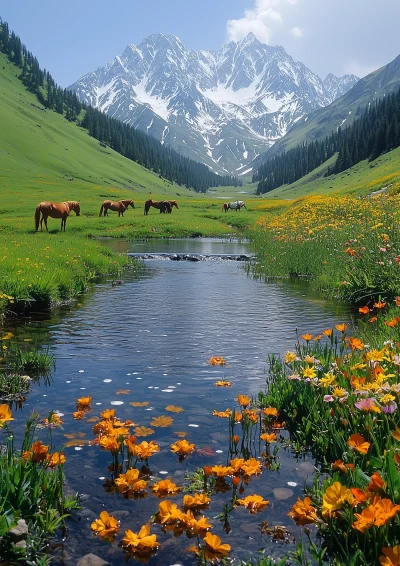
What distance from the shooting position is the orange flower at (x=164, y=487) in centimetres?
470

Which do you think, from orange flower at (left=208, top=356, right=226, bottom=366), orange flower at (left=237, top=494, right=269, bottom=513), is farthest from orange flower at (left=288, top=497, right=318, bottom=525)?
orange flower at (left=208, top=356, right=226, bottom=366)

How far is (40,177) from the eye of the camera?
405ft

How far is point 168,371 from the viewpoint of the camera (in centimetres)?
902

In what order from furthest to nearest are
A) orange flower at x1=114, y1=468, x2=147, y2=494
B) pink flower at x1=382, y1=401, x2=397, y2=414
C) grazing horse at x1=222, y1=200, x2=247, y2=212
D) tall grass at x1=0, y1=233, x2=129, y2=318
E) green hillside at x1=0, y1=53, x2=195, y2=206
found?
green hillside at x1=0, y1=53, x2=195, y2=206 → grazing horse at x1=222, y1=200, x2=247, y2=212 → tall grass at x1=0, y1=233, x2=129, y2=318 → orange flower at x1=114, y1=468, x2=147, y2=494 → pink flower at x1=382, y1=401, x2=397, y2=414

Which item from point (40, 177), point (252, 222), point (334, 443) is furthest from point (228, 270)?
point (40, 177)

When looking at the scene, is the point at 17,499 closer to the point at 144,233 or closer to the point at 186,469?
the point at 186,469

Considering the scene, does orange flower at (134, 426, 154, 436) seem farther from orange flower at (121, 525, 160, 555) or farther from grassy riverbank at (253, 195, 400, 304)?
grassy riverbank at (253, 195, 400, 304)

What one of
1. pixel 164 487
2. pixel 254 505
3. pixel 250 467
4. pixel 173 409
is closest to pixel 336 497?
pixel 254 505

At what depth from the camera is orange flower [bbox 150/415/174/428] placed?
6.54 meters

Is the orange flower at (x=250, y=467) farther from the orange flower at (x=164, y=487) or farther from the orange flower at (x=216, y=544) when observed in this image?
the orange flower at (x=216, y=544)

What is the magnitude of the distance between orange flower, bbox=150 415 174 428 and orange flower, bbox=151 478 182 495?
1649mm

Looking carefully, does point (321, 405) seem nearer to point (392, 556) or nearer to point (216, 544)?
point (216, 544)

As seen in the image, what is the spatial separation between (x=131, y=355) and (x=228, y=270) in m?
15.7

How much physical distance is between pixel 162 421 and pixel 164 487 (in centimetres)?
195
